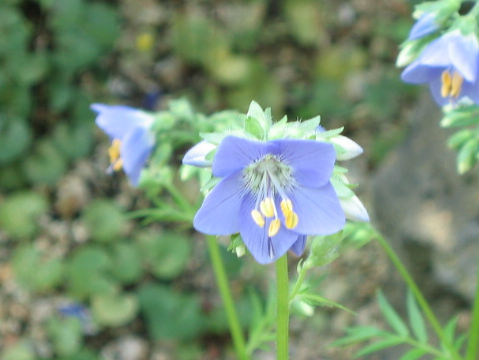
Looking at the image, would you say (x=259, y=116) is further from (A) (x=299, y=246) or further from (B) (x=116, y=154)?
(B) (x=116, y=154)

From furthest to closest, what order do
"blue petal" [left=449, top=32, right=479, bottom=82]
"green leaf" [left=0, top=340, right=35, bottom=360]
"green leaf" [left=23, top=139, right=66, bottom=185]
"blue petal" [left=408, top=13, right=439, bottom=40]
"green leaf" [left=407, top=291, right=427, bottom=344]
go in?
1. "green leaf" [left=23, top=139, right=66, bottom=185]
2. "green leaf" [left=0, top=340, right=35, bottom=360]
3. "green leaf" [left=407, top=291, right=427, bottom=344]
4. "blue petal" [left=408, top=13, right=439, bottom=40]
5. "blue petal" [left=449, top=32, right=479, bottom=82]

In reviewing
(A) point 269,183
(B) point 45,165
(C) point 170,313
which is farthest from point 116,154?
(B) point 45,165

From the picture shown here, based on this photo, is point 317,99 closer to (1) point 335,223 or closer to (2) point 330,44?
(2) point 330,44

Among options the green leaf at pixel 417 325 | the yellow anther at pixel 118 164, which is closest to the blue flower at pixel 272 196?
the yellow anther at pixel 118 164

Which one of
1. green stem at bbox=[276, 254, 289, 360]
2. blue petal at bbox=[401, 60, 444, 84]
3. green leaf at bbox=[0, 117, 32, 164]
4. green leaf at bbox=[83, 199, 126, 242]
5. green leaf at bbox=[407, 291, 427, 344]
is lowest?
green leaf at bbox=[83, 199, 126, 242]

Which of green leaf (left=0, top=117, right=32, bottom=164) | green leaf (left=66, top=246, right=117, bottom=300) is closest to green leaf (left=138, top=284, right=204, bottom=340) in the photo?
green leaf (left=66, top=246, right=117, bottom=300)

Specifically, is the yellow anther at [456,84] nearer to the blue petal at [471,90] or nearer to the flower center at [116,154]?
the blue petal at [471,90]

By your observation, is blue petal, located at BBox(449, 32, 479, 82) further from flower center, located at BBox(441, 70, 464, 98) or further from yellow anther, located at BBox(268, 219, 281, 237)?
yellow anther, located at BBox(268, 219, 281, 237)
